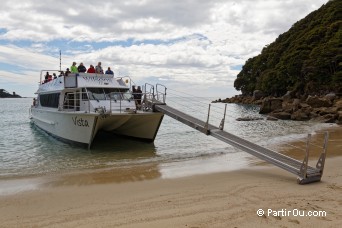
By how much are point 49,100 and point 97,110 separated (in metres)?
6.52

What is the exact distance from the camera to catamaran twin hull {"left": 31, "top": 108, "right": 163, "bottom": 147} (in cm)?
1338

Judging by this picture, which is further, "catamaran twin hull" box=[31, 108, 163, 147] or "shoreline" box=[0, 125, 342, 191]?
"catamaran twin hull" box=[31, 108, 163, 147]

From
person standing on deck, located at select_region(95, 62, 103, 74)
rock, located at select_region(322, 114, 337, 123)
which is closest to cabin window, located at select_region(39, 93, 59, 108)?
person standing on deck, located at select_region(95, 62, 103, 74)

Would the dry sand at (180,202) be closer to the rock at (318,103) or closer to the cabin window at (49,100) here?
the cabin window at (49,100)

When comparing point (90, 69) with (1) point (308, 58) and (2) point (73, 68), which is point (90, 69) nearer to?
(2) point (73, 68)

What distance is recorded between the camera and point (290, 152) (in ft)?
44.7

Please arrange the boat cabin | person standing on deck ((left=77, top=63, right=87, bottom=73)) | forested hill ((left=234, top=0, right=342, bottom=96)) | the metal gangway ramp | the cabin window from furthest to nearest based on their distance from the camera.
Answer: forested hill ((left=234, top=0, right=342, bottom=96)) < the cabin window < person standing on deck ((left=77, top=63, right=87, bottom=73)) < the boat cabin < the metal gangway ramp

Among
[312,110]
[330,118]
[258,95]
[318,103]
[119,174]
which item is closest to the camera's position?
[119,174]

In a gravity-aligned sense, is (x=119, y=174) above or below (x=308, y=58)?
below

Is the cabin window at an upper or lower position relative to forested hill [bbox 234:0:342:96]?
lower

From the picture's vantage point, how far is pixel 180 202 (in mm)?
6250

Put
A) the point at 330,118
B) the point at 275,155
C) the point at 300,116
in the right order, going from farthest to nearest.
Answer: the point at 300,116
the point at 330,118
the point at 275,155

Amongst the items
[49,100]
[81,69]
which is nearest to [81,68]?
[81,69]

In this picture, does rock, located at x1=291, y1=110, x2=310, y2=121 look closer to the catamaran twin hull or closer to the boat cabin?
the catamaran twin hull
